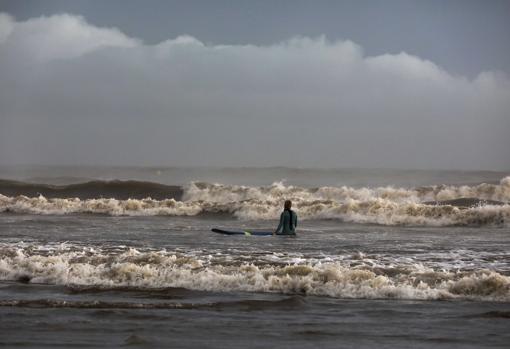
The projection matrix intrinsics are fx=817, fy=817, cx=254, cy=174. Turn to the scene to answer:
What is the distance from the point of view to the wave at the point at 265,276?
10586mm

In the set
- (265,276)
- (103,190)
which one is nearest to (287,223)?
(265,276)

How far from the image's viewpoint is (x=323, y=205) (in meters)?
27.7

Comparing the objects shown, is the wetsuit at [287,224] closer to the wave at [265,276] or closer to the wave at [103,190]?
the wave at [265,276]

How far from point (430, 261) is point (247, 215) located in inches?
599

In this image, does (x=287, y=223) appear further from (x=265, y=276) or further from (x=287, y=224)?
(x=265, y=276)

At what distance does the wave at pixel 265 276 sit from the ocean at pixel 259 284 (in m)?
0.02

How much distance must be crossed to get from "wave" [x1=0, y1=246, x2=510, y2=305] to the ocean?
0.02m

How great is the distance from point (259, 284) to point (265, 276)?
368mm

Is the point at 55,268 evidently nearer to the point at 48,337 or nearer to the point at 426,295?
the point at 48,337

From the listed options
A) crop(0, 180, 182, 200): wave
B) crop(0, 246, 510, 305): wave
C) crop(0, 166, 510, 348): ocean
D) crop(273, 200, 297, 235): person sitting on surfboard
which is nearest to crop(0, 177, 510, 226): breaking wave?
crop(0, 166, 510, 348): ocean

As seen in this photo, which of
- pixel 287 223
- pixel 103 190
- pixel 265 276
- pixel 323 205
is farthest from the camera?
pixel 103 190

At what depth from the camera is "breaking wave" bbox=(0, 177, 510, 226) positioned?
973 inches

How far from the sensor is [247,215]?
93.8 feet

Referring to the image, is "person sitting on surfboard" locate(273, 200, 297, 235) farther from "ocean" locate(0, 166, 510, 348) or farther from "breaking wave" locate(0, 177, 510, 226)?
"breaking wave" locate(0, 177, 510, 226)
